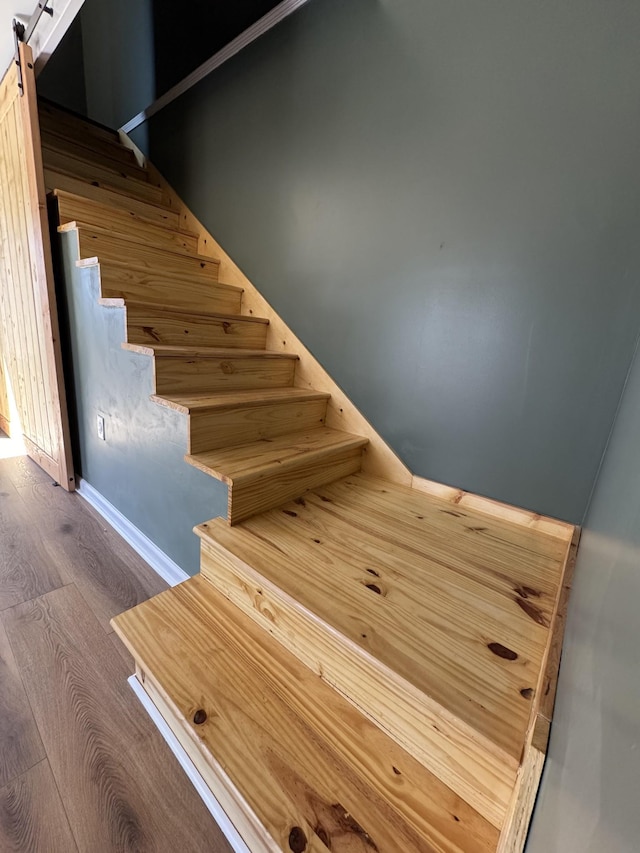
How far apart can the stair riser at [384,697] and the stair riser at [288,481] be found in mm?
155

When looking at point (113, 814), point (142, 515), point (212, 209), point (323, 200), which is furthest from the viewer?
point (212, 209)

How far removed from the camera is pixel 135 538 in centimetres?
149

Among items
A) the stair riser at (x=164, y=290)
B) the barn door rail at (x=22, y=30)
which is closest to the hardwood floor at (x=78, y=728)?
the stair riser at (x=164, y=290)

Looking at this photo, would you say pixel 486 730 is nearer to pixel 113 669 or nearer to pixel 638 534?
pixel 638 534

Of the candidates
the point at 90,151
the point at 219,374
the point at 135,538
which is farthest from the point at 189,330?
the point at 90,151

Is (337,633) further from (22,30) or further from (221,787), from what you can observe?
(22,30)

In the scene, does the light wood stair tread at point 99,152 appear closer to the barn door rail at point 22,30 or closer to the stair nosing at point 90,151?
the stair nosing at point 90,151

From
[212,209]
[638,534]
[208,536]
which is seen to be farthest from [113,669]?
[212,209]

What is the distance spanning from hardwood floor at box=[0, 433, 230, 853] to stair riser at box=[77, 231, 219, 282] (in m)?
1.26

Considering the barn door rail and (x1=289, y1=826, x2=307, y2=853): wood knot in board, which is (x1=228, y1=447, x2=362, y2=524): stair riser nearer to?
(x1=289, y1=826, x2=307, y2=853): wood knot in board

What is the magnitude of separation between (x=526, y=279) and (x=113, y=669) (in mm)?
1712

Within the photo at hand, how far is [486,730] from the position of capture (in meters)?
0.55

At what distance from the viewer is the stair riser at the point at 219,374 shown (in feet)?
4.09

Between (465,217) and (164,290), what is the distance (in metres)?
1.32
